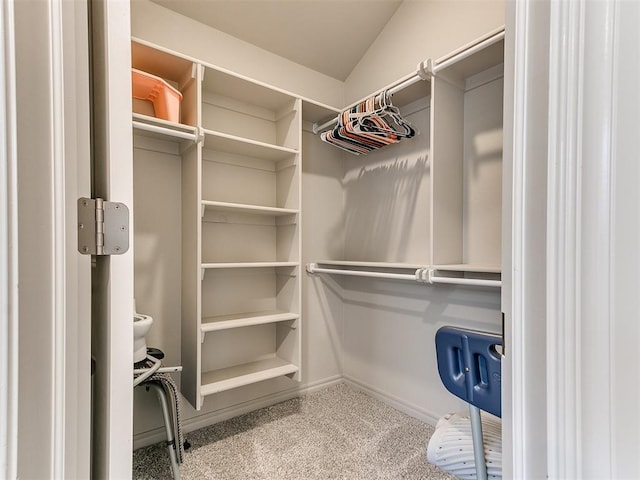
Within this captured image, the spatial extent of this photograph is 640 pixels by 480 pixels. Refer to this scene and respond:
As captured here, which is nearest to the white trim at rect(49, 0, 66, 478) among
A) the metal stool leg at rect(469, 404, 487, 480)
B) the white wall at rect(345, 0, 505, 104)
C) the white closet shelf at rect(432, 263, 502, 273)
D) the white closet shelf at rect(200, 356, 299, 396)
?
the metal stool leg at rect(469, 404, 487, 480)

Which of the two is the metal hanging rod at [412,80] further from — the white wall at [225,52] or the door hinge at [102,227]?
the door hinge at [102,227]

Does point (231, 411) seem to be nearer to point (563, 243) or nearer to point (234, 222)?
point (234, 222)

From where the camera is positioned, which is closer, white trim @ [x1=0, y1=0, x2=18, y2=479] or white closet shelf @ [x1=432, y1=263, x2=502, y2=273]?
white trim @ [x1=0, y1=0, x2=18, y2=479]

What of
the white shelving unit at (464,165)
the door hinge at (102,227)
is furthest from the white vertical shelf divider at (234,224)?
the door hinge at (102,227)

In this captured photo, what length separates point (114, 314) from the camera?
0.58 meters

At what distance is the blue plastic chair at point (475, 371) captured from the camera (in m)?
1.13

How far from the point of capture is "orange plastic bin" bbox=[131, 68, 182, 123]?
5.37ft

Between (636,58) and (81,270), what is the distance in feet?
2.70

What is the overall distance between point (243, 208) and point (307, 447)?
4.65 ft

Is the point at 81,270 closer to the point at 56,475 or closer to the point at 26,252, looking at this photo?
the point at 26,252

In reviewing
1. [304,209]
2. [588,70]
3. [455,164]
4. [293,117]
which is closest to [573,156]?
[588,70]

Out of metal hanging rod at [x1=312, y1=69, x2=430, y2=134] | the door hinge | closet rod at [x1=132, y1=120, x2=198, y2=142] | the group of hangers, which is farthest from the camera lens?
the group of hangers

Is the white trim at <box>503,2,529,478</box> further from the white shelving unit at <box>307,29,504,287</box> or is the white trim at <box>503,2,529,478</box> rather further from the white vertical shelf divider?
the white vertical shelf divider

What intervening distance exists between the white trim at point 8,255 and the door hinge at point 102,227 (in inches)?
4.0
